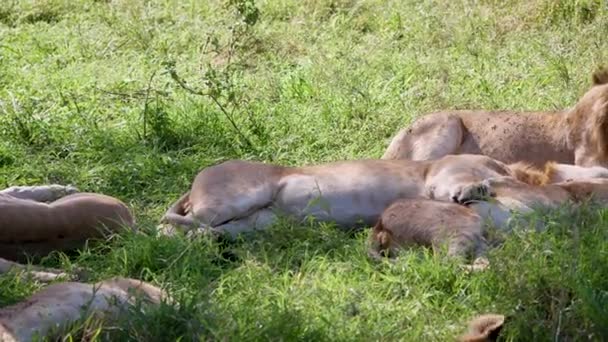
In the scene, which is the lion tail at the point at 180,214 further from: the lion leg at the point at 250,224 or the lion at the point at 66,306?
the lion at the point at 66,306

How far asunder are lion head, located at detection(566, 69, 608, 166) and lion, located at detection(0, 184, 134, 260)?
3.16 meters

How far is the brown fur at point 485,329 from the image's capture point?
5375 millimetres

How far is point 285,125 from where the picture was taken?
375 inches

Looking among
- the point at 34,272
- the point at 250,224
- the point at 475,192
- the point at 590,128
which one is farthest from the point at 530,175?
the point at 34,272

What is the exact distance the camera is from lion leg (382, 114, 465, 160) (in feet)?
29.5

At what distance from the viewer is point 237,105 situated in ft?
31.6

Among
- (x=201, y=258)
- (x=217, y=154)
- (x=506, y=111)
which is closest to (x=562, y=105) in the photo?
(x=506, y=111)

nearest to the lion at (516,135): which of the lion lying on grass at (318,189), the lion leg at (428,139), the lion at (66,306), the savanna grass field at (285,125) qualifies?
the lion leg at (428,139)

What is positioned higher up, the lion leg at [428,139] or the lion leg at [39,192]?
the lion leg at [39,192]

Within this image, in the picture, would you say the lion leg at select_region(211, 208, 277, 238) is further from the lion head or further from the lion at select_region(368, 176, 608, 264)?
the lion head

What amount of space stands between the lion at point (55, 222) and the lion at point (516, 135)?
7.49 ft

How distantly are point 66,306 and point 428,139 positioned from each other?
383 centimetres

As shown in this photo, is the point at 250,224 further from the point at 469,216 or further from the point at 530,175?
the point at 530,175

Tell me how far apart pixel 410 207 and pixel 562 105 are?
300 centimetres
